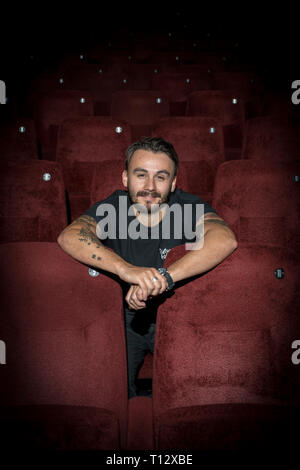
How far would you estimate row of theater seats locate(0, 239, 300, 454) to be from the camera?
0.31 metres

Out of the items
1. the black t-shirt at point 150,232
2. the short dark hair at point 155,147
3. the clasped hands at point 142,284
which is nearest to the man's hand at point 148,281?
the clasped hands at point 142,284

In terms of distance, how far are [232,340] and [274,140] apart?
0.54 meters

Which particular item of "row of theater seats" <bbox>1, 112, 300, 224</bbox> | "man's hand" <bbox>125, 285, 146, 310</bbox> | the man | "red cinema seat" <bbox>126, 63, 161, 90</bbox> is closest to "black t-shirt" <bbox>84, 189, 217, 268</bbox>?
the man

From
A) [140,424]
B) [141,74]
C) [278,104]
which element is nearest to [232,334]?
[140,424]

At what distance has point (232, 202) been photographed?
1.69 ft

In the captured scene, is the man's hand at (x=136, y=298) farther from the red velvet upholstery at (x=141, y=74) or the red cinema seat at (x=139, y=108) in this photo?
the red velvet upholstery at (x=141, y=74)

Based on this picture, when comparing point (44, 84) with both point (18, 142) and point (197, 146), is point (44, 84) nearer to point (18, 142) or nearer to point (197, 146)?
point (18, 142)

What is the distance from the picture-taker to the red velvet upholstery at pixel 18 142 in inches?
28.7

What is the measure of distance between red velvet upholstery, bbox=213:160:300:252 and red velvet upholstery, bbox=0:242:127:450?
28cm

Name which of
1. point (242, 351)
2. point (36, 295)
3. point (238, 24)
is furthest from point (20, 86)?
point (238, 24)

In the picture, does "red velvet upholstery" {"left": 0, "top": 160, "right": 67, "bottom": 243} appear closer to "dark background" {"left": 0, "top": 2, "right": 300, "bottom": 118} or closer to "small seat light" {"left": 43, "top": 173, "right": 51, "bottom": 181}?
"small seat light" {"left": 43, "top": 173, "right": 51, "bottom": 181}

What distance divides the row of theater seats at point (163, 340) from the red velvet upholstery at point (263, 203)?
207 millimetres

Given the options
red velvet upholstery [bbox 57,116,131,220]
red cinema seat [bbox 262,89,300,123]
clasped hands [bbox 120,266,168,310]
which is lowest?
clasped hands [bbox 120,266,168,310]

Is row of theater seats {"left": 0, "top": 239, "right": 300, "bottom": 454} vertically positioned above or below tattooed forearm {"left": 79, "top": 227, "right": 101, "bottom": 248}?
below
